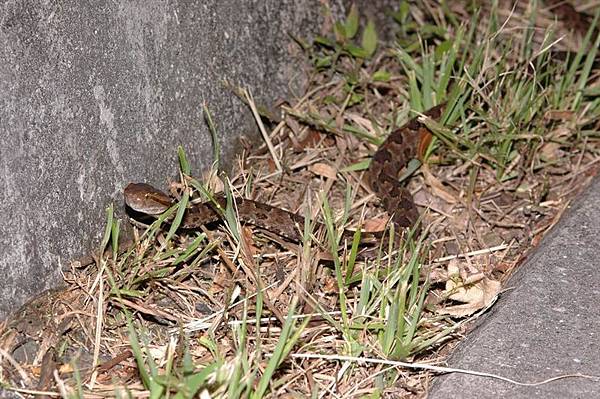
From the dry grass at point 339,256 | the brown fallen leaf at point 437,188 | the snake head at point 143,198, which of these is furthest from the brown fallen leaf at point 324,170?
the snake head at point 143,198

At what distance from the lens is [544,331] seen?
3934 mm

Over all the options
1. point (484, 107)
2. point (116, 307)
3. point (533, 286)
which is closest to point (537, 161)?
point (484, 107)

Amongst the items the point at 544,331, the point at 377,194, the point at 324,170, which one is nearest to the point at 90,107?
the point at 324,170

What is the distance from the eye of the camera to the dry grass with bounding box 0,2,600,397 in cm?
379

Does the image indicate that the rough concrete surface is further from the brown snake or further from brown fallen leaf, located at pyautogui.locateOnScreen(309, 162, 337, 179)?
brown fallen leaf, located at pyautogui.locateOnScreen(309, 162, 337, 179)

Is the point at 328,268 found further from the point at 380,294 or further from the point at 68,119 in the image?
the point at 68,119

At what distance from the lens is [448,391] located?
11.9ft

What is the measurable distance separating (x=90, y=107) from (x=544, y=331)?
213cm

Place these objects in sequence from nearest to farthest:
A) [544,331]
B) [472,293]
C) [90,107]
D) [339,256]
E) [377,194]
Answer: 1. [544,331]
2. [90,107]
3. [472,293]
4. [339,256]
5. [377,194]

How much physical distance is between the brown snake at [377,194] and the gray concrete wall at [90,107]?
0.15 metres

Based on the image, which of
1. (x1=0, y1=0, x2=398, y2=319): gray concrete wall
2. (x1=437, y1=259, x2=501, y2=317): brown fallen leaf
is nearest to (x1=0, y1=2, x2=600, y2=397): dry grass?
(x1=437, y1=259, x2=501, y2=317): brown fallen leaf

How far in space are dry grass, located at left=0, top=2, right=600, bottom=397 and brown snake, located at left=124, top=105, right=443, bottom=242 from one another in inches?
2.9

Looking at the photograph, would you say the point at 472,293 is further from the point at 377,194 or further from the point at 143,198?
the point at 143,198

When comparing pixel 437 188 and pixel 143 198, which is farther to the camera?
pixel 437 188
